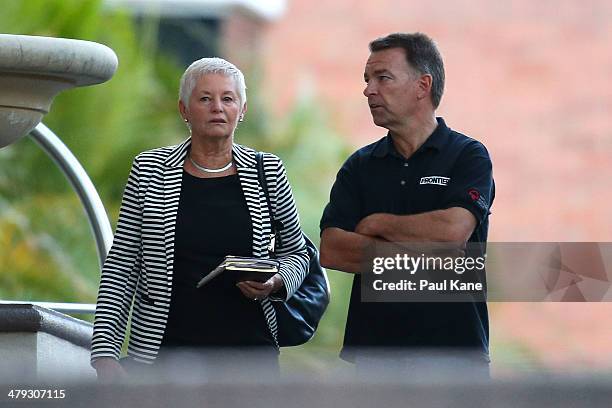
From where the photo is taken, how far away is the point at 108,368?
401cm

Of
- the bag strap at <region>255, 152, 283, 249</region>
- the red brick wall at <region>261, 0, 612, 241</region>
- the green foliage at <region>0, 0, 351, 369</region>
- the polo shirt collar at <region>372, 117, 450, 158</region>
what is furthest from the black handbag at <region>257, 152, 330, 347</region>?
the red brick wall at <region>261, 0, 612, 241</region>

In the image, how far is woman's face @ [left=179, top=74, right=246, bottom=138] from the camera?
4109 millimetres

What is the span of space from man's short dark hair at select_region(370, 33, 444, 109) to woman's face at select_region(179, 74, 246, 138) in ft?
1.66

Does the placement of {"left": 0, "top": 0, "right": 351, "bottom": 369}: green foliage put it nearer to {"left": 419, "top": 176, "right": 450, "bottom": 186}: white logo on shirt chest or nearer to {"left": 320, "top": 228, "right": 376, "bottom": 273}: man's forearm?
{"left": 320, "top": 228, "right": 376, "bottom": 273}: man's forearm

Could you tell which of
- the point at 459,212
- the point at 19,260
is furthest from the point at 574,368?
the point at 19,260

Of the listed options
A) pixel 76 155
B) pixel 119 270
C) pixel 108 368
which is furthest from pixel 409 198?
pixel 76 155

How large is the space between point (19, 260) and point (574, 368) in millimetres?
8503

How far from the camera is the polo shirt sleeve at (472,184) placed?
4.22 metres

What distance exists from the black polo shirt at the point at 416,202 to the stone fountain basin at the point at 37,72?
916 millimetres

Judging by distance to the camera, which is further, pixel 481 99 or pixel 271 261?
pixel 481 99

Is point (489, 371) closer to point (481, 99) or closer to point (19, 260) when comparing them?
point (19, 260)

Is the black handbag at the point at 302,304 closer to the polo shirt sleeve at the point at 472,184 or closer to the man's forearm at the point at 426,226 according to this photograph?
the man's forearm at the point at 426,226

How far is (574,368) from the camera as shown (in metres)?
3.37

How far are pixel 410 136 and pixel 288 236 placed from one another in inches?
17.0
